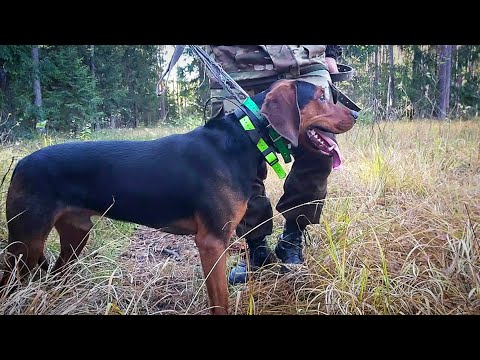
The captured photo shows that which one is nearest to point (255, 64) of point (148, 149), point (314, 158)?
point (314, 158)

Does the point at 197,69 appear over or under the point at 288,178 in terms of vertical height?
over

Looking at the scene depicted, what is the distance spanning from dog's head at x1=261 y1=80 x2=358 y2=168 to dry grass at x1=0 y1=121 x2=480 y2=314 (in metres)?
0.35

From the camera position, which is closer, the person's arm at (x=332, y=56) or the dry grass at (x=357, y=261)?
the dry grass at (x=357, y=261)

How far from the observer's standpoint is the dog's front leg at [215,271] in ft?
5.49

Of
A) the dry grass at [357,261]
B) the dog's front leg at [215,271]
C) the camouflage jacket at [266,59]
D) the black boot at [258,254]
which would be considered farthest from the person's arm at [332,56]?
the dog's front leg at [215,271]

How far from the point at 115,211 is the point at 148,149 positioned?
32cm

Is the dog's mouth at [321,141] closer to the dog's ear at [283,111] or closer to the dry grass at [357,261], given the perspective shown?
the dog's ear at [283,111]

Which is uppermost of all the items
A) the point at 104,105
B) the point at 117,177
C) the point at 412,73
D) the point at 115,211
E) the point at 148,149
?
the point at 412,73

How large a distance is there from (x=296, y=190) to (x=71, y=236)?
115 cm

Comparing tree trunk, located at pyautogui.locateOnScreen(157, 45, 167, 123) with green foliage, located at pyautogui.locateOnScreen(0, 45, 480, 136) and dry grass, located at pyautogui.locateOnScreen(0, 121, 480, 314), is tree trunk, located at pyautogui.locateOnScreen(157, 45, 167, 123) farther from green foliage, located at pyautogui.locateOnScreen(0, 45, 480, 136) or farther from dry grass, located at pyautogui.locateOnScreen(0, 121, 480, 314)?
dry grass, located at pyautogui.locateOnScreen(0, 121, 480, 314)

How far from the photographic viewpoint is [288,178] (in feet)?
6.93

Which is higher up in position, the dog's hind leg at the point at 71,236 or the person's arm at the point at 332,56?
the person's arm at the point at 332,56
